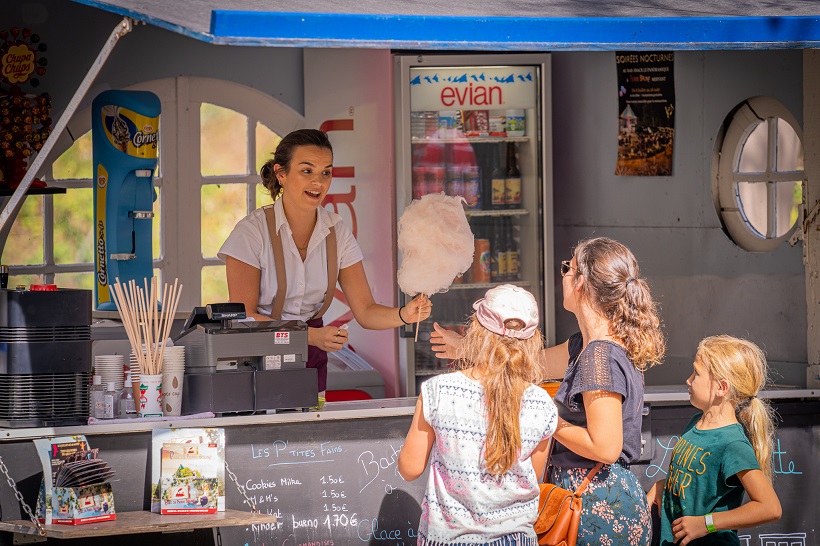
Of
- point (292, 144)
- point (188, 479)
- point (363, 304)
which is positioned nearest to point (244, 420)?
point (188, 479)

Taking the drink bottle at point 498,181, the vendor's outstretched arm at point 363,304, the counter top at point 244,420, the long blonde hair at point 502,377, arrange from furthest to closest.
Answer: the drink bottle at point 498,181
the vendor's outstretched arm at point 363,304
the counter top at point 244,420
the long blonde hair at point 502,377

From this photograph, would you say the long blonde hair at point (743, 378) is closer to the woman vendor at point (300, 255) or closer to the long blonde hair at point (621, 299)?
the long blonde hair at point (621, 299)

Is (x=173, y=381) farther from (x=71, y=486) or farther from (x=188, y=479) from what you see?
(x=71, y=486)

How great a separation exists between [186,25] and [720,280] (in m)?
4.31

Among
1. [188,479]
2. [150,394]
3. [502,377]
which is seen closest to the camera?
[502,377]

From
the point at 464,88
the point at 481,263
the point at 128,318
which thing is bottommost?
the point at 128,318

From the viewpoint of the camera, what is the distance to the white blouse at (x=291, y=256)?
4.61 m

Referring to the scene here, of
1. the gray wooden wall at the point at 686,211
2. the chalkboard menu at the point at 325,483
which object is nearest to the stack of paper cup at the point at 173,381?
the chalkboard menu at the point at 325,483

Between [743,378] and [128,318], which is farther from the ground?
[128,318]

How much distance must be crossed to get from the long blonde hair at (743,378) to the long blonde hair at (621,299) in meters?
0.41

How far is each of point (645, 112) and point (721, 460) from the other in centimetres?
400

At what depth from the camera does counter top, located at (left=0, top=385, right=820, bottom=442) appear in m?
3.90

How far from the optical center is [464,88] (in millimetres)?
7078

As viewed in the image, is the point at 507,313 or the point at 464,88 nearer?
the point at 507,313
